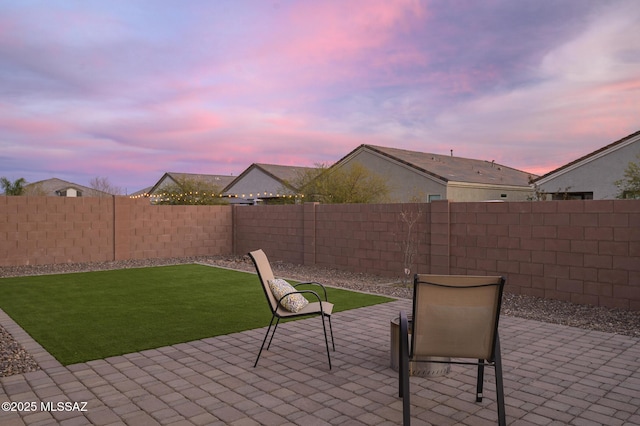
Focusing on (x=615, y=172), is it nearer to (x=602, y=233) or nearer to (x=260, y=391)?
(x=602, y=233)

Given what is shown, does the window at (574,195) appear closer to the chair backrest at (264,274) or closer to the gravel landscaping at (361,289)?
the gravel landscaping at (361,289)

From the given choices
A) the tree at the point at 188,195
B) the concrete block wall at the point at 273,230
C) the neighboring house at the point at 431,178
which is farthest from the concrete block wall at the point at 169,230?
the neighboring house at the point at 431,178

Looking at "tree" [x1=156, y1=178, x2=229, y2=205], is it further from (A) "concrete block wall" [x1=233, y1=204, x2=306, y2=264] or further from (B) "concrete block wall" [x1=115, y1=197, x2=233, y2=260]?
(A) "concrete block wall" [x1=233, y1=204, x2=306, y2=264]

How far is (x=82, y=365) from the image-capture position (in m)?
4.31

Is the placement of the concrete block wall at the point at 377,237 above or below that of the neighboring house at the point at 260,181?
below

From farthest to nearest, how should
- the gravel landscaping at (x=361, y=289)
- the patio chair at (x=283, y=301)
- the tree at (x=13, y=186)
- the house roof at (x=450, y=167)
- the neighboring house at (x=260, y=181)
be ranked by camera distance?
1. the neighboring house at (x=260, y=181)
2. the tree at (x=13, y=186)
3. the house roof at (x=450, y=167)
4. the gravel landscaping at (x=361, y=289)
5. the patio chair at (x=283, y=301)

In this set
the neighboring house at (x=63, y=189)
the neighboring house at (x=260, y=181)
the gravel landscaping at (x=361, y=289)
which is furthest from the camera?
the neighboring house at (x=260, y=181)

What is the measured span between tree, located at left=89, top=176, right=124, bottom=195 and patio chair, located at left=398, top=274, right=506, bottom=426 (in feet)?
96.1

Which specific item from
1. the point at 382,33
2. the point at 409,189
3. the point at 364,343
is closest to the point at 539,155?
the point at 409,189

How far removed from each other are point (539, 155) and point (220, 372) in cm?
1731

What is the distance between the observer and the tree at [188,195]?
2159cm

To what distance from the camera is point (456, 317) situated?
3014mm

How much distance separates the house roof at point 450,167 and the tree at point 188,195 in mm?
7851

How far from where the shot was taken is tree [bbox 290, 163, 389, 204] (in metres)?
15.7
